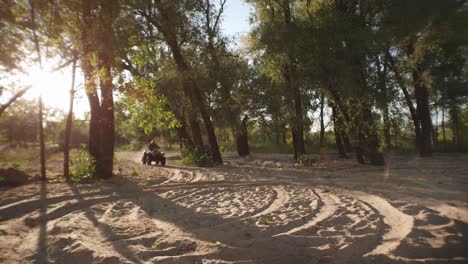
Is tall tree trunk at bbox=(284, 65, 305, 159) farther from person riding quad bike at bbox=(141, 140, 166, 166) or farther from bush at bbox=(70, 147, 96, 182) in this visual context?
bush at bbox=(70, 147, 96, 182)

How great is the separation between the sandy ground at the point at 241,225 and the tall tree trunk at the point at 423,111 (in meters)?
10.5

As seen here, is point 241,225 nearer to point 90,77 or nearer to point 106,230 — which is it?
point 106,230

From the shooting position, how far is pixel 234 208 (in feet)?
18.9

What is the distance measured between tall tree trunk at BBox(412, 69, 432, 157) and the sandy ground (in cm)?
1051

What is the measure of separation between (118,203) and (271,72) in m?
11.7

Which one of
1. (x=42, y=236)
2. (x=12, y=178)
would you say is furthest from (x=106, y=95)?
(x=42, y=236)

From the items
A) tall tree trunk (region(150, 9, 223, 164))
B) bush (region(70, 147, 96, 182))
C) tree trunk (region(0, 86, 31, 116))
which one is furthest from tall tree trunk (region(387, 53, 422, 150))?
tree trunk (region(0, 86, 31, 116))

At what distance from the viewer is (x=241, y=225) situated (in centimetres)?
463

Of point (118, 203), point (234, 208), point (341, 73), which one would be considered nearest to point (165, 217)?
point (234, 208)

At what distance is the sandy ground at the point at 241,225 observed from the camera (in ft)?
11.6

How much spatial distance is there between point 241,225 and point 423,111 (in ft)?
55.1

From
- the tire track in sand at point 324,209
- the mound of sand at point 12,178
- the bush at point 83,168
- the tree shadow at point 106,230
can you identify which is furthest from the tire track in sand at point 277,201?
the mound of sand at point 12,178

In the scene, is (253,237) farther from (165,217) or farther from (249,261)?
(165,217)

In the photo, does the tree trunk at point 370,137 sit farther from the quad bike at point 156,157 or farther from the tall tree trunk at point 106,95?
the quad bike at point 156,157
